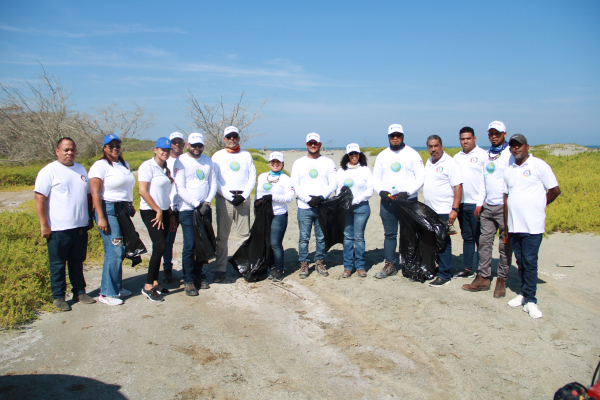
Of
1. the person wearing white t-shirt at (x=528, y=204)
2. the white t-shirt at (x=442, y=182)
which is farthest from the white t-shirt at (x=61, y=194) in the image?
the person wearing white t-shirt at (x=528, y=204)

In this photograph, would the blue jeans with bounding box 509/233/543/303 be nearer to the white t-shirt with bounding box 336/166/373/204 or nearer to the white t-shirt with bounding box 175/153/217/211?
the white t-shirt with bounding box 336/166/373/204

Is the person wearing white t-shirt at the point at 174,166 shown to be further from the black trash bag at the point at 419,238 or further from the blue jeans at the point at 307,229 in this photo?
the black trash bag at the point at 419,238

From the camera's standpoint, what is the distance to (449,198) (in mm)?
4973

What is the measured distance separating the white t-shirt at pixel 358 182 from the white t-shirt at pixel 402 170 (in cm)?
14

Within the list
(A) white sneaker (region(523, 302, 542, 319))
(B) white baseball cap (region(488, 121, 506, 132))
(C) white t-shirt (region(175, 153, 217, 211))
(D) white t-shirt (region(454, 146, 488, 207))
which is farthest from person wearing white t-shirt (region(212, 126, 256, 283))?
(A) white sneaker (region(523, 302, 542, 319))

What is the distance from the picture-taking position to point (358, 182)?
5.26 meters

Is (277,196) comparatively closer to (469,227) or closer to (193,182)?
(193,182)

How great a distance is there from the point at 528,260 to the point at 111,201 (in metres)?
4.38

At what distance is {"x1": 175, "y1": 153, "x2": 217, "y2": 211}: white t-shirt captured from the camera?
4730 mm

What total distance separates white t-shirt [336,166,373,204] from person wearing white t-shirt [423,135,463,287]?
28.6 inches

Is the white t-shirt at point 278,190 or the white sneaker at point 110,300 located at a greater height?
the white t-shirt at point 278,190

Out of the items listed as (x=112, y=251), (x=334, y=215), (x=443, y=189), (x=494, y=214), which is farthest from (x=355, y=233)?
(x=112, y=251)

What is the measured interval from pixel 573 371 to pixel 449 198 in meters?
2.34

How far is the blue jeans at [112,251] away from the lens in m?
4.30
